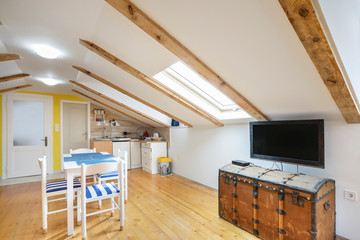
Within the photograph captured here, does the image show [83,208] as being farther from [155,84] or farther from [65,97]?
[65,97]

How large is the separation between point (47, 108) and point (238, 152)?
5.24 m

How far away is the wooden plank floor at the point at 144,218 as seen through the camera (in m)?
2.29

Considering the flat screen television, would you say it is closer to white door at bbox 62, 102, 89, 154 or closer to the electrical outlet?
the electrical outlet

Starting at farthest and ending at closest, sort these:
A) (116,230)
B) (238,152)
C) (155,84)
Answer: (238,152) → (155,84) → (116,230)

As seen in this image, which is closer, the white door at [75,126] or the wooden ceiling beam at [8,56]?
the wooden ceiling beam at [8,56]

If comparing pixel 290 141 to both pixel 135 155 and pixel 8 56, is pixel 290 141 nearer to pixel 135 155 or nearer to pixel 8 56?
pixel 8 56

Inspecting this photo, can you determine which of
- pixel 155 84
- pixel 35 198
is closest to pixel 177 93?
pixel 155 84

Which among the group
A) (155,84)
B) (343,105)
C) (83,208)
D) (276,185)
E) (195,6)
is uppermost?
(195,6)

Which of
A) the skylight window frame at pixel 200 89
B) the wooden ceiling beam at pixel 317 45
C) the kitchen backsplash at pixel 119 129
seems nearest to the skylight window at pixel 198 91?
the skylight window frame at pixel 200 89

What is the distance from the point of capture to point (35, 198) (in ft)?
11.5

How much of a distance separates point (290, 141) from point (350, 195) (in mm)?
786

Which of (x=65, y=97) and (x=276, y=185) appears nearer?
(x=276, y=185)

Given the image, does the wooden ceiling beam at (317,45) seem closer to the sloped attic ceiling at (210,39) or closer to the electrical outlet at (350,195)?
the sloped attic ceiling at (210,39)

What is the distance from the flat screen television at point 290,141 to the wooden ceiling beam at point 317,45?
49cm
